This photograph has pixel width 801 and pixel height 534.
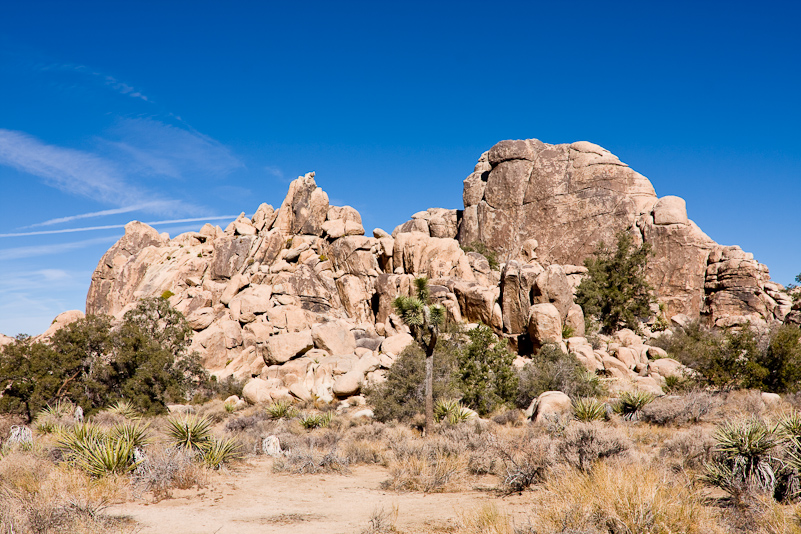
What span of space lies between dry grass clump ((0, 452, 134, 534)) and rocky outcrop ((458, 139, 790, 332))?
29.9 m

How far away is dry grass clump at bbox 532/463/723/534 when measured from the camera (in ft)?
17.3

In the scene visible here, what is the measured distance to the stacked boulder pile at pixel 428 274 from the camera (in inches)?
1238

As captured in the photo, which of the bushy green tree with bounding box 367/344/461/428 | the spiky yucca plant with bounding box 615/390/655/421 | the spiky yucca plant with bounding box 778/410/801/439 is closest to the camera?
the spiky yucca plant with bounding box 778/410/801/439

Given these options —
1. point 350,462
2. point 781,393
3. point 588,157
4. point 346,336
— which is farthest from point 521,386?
point 588,157

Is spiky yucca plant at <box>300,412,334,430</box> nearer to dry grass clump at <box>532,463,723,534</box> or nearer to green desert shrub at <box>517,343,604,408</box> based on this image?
green desert shrub at <box>517,343,604,408</box>

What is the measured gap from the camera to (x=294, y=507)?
334 inches

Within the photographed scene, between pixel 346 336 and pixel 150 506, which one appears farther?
pixel 346 336

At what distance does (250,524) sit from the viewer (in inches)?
286

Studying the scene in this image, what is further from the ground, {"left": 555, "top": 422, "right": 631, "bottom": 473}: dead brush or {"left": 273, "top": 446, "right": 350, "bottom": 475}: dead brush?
{"left": 555, "top": 422, "right": 631, "bottom": 473}: dead brush

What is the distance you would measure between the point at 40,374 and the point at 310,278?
25355 millimetres

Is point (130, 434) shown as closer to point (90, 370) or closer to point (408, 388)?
point (408, 388)

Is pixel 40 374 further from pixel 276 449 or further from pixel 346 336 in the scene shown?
pixel 346 336

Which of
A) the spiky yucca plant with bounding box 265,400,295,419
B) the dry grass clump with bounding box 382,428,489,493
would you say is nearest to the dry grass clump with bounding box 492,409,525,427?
the dry grass clump with bounding box 382,428,489,493

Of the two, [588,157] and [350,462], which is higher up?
[588,157]
